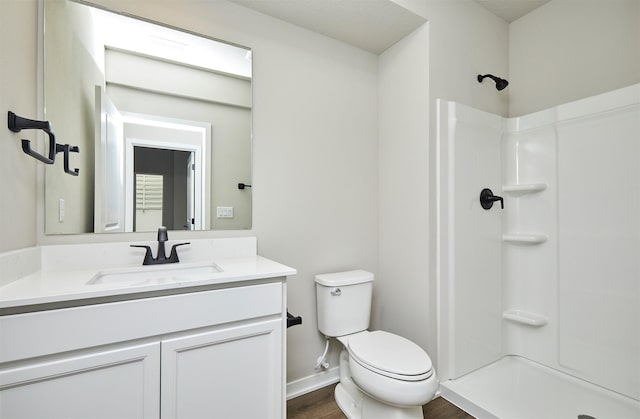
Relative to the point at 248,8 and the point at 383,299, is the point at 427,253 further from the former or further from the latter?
the point at 248,8

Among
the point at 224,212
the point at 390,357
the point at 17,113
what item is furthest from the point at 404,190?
the point at 17,113

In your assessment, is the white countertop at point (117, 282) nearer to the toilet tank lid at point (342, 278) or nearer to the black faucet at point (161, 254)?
the black faucet at point (161, 254)

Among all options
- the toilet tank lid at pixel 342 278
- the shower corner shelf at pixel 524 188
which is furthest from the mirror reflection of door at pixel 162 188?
the shower corner shelf at pixel 524 188

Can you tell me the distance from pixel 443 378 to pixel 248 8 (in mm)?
2394

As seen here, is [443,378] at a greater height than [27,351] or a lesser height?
lesser

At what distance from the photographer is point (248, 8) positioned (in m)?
1.69

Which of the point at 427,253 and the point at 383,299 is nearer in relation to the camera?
the point at 427,253

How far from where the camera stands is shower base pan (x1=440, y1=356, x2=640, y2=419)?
1.52m

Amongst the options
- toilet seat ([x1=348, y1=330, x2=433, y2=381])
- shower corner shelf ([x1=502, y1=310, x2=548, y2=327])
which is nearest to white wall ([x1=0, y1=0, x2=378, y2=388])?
toilet seat ([x1=348, y1=330, x2=433, y2=381])

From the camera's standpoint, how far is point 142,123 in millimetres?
1451

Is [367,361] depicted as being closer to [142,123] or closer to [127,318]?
[127,318]

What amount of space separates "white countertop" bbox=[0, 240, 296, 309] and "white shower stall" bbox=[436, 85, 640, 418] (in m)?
1.14

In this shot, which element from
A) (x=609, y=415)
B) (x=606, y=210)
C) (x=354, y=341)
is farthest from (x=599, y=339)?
(x=354, y=341)

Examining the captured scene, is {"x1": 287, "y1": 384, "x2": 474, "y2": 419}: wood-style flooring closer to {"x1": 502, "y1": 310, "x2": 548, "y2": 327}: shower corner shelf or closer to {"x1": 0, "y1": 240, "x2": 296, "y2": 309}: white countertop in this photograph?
{"x1": 502, "y1": 310, "x2": 548, "y2": 327}: shower corner shelf
